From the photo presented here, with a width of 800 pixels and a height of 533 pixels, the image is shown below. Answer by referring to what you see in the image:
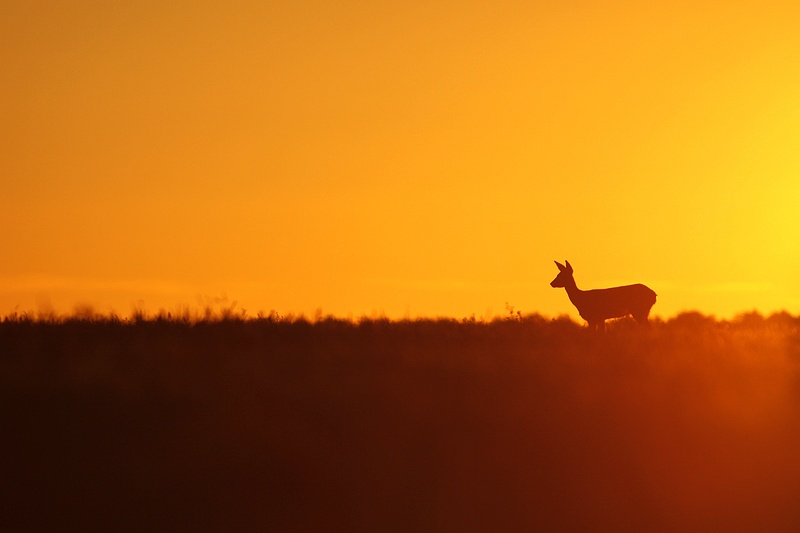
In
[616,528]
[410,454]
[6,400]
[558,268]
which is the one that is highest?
[558,268]

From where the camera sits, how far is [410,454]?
1415 cm

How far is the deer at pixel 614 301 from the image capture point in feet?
99.7

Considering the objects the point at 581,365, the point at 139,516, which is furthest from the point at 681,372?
the point at 139,516

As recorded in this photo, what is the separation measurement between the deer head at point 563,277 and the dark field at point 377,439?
1159 centimetres

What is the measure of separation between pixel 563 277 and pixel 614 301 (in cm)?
153

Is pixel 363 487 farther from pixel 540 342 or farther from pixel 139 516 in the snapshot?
pixel 540 342

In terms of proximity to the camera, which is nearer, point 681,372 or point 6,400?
point 6,400

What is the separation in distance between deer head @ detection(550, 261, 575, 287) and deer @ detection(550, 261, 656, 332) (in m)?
0.16

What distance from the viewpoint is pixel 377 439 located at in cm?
1447

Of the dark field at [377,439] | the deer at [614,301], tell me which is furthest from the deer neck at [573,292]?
the dark field at [377,439]

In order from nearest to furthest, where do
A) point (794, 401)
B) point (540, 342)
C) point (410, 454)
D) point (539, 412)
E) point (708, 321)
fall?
point (410, 454), point (539, 412), point (794, 401), point (540, 342), point (708, 321)

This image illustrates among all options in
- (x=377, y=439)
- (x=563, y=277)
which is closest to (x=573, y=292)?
(x=563, y=277)

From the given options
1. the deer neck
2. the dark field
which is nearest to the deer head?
the deer neck

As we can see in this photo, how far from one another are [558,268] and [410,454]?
1820 centimetres
